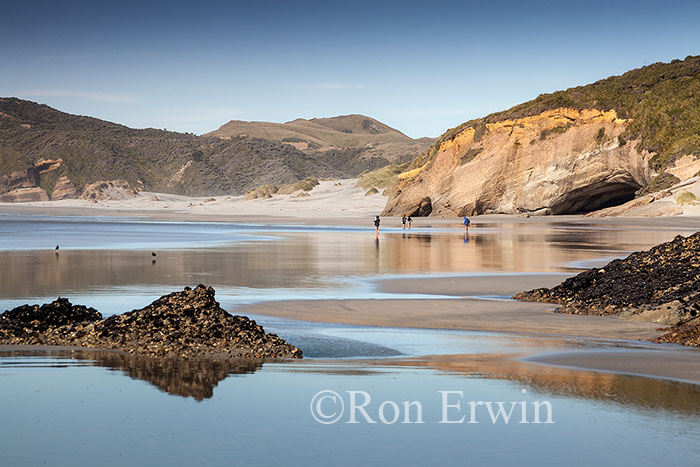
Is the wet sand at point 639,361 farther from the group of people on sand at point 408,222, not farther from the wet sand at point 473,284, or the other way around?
the group of people on sand at point 408,222

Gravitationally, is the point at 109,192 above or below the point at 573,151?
below

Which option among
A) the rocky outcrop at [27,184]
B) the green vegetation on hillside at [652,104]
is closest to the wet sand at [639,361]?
the green vegetation on hillside at [652,104]

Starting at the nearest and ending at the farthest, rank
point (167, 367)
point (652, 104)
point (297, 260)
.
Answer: point (167, 367)
point (297, 260)
point (652, 104)

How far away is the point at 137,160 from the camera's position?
6033 inches

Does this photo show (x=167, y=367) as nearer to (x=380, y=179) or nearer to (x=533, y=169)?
(x=533, y=169)

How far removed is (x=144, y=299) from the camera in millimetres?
13539

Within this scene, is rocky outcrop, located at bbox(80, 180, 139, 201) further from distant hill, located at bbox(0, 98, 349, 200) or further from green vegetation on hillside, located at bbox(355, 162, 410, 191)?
green vegetation on hillside, located at bbox(355, 162, 410, 191)

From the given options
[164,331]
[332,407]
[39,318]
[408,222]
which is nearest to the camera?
[332,407]

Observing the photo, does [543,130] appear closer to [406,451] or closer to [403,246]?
[403,246]

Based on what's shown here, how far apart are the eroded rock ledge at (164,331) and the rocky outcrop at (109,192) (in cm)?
10475

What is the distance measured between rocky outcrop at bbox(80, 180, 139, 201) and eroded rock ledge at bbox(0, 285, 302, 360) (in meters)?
105

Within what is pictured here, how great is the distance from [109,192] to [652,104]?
8812cm

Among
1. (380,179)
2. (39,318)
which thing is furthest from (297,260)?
(380,179)

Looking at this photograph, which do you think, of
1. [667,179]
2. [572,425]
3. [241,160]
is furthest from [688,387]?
[241,160]
